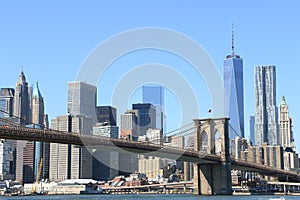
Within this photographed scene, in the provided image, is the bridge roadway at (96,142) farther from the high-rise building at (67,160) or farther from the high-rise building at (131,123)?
the high-rise building at (67,160)

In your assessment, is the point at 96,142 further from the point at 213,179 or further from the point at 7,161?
the point at 7,161

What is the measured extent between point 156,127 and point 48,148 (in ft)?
204

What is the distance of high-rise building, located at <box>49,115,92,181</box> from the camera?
453ft

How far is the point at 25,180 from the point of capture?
148 meters

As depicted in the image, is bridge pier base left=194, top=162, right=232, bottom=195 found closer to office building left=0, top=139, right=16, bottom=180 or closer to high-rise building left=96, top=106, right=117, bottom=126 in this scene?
high-rise building left=96, top=106, right=117, bottom=126

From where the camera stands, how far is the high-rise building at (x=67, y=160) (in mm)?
138000

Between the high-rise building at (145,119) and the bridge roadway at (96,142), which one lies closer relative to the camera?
the bridge roadway at (96,142)

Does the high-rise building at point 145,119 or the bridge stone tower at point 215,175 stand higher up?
the high-rise building at point 145,119

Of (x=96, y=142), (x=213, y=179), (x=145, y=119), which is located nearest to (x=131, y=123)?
(x=145, y=119)

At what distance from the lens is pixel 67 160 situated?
474 ft

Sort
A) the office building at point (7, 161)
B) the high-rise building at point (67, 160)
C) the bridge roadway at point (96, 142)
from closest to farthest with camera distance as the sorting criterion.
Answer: the bridge roadway at point (96, 142), the high-rise building at point (67, 160), the office building at point (7, 161)

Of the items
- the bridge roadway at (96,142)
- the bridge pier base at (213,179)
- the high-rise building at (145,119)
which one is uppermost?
the high-rise building at (145,119)

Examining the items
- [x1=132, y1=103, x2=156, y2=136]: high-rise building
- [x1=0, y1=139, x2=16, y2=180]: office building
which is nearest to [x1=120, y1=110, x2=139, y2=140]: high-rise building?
[x1=132, y1=103, x2=156, y2=136]: high-rise building

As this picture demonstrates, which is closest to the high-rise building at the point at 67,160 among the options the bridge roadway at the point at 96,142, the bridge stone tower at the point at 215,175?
the bridge stone tower at the point at 215,175
